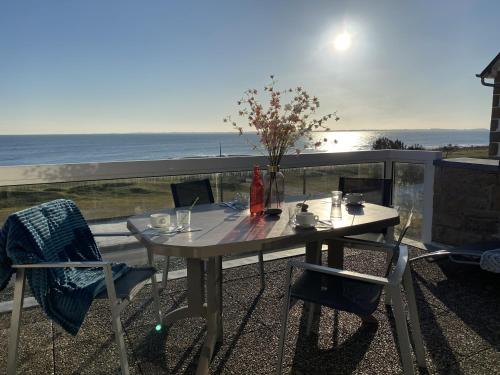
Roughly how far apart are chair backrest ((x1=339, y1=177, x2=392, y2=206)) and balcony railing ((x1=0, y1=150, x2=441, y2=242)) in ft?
1.64

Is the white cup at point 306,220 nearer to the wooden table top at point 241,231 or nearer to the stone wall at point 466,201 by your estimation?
the wooden table top at point 241,231

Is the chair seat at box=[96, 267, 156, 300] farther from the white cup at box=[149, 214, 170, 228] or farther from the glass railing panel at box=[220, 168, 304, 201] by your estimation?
the glass railing panel at box=[220, 168, 304, 201]

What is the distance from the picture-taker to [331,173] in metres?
4.32

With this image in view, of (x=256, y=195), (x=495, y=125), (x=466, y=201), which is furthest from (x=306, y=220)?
(x=495, y=125)

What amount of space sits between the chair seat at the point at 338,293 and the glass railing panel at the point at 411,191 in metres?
2.57

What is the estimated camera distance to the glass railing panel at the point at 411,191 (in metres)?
4.39

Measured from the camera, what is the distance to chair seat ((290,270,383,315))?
5.79 ft

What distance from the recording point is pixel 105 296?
1940 mm

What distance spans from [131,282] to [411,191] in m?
3.43

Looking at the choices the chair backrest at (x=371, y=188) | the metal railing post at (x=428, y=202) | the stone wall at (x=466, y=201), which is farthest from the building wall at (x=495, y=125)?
the chair backrest at (x=371, y=188)

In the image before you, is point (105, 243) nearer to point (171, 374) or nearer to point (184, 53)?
point (171, 374)

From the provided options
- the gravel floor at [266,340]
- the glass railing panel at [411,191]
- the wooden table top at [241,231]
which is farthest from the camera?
the glass railing panel at [411,191]

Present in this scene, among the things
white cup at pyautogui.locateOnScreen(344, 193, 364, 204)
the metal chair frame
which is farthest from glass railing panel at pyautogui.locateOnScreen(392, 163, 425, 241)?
the metal chair frame

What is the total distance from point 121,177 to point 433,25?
6819mm
